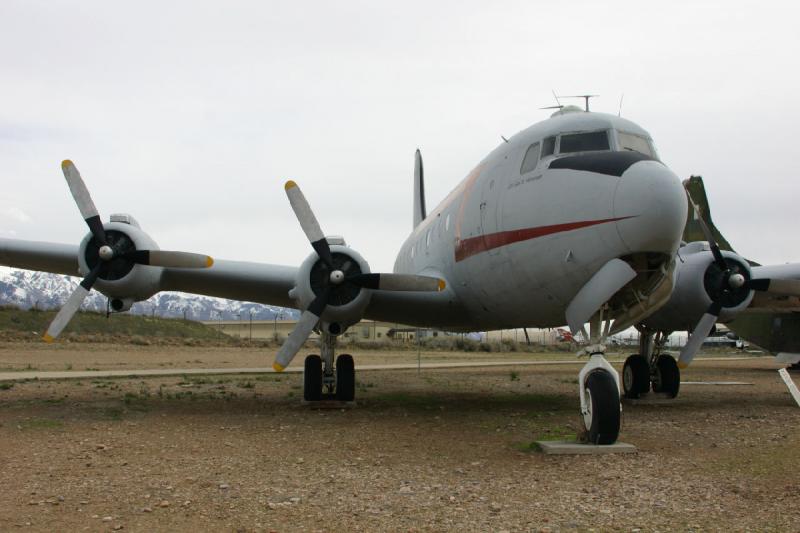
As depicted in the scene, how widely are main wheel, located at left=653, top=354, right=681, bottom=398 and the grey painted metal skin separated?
4329 millimetres

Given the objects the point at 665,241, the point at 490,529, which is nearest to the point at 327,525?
the point at 490,529

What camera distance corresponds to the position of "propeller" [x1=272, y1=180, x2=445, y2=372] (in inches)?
439

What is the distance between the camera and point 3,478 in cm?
632

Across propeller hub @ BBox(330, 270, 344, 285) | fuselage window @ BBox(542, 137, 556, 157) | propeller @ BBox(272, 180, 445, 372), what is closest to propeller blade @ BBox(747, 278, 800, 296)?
fuselage window @ BBox(542, 137, 556, 157)

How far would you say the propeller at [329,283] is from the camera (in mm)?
11156

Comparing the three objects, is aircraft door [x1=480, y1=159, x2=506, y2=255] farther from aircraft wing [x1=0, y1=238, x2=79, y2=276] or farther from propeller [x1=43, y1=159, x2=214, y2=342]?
aircraft wing [x1=0, y1=238, x2=79, y2=276]

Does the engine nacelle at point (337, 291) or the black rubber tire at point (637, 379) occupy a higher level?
the engine nacelle at point (337, 291)

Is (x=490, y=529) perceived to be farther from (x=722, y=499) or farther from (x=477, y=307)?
(x=477, y=307)

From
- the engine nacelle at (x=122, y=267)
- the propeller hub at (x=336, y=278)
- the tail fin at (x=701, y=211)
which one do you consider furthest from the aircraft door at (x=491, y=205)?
the tail fin at (x=701, y=211)

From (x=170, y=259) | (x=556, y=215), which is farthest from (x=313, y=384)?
(x=556, y=215)

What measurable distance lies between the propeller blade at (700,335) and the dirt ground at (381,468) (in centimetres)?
93

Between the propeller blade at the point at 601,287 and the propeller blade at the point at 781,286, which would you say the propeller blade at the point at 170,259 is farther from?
the propeller blade at the point at 781,286

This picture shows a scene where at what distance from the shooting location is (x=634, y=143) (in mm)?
9414

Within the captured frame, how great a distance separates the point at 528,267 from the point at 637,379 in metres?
6.31
